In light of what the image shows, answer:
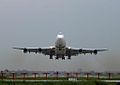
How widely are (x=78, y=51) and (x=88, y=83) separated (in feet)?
204

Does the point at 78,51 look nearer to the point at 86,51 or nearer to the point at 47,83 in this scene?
the point at 86,51

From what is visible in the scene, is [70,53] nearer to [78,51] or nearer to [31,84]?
[78,51]

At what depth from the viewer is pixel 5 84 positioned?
130 feet

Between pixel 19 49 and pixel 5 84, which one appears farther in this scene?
pixel 19 49

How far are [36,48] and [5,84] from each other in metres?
61.8

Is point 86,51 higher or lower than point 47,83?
higher

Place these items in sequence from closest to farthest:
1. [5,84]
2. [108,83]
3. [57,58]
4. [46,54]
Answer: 1. [5,84]
2. [108,83]
3. [57,58]
4. [46,54]

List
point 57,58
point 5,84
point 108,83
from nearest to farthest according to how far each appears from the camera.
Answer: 1. point 5,84
2. point 108,83
3. point 57,58

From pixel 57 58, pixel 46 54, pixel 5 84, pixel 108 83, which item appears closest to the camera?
pixel 5 84

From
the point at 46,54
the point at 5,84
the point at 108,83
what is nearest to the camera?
the point at 5,84

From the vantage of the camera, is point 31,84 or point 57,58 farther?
point 57,58

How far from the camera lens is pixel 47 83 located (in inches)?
1609

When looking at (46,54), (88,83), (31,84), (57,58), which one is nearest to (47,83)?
(31,84)

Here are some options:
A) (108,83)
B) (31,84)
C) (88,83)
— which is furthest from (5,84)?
(108,83)
